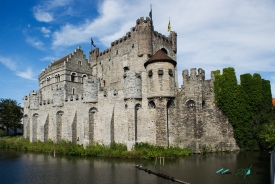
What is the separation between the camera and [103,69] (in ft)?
128

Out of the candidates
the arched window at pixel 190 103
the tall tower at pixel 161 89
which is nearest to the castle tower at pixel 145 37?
the tall tower at pixel 161 89

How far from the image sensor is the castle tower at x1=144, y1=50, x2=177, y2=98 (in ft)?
79.3

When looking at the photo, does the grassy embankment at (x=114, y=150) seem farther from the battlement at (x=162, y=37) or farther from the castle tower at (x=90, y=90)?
the battlement at (x=162, y=37)

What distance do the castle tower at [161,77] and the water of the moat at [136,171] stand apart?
22.8 feet

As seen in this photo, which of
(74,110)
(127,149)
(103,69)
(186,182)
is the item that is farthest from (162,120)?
(103,69)

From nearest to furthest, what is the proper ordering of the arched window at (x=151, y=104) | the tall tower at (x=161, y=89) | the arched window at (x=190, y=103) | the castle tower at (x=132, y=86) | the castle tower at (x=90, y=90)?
the tall tower at (x=161, y=89) < the castle tower at (x=132, y=86) < the arched window at (x=151, y=104) < the arched window at (x=190, y=103) < the castle tower at (x=90, y=90)

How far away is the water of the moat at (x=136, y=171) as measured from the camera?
14578mm

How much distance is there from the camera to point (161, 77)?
24.3 m

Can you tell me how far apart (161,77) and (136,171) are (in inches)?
425

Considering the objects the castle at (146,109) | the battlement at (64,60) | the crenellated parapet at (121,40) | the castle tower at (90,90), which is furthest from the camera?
the battlement at (64,60)

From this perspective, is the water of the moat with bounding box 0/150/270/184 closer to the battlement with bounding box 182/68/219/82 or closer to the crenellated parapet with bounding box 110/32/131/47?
the battlement with bounding box 182/68/219/82

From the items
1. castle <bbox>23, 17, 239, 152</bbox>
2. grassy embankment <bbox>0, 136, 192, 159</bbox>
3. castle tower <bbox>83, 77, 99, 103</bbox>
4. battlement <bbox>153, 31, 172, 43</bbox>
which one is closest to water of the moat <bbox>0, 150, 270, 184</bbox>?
grassy embankment <bbox>0, 136, 192, 159</bbox>

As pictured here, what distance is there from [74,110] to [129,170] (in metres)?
15.2

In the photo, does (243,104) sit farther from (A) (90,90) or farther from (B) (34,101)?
(B) (34,101)
